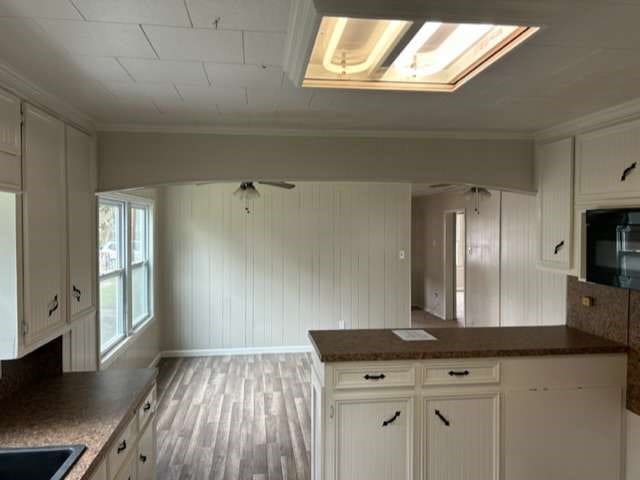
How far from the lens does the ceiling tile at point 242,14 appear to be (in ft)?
4.22

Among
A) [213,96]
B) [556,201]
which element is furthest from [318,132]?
[556,201]

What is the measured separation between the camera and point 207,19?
1384mm

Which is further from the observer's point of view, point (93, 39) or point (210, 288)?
point (210, 288)

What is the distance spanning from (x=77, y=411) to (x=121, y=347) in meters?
2.23

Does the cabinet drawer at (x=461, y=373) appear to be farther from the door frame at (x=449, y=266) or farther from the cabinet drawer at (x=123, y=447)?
the door frame at (x=449, y=266)

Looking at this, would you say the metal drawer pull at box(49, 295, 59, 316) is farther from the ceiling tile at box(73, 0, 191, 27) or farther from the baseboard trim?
the baseboard trim

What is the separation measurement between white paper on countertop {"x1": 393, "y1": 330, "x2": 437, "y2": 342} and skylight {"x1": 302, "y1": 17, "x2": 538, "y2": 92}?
1539mm

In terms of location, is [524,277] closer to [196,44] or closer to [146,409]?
[146,409]

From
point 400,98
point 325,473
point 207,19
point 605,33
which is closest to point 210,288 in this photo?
point 325,473

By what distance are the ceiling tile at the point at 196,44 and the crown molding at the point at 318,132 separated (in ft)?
3.79

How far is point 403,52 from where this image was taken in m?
1.65

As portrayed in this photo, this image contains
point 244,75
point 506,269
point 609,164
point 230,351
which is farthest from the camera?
point 230,351

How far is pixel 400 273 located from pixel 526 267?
158 cm

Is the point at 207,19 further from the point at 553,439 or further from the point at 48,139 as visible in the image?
the point at 553,439
